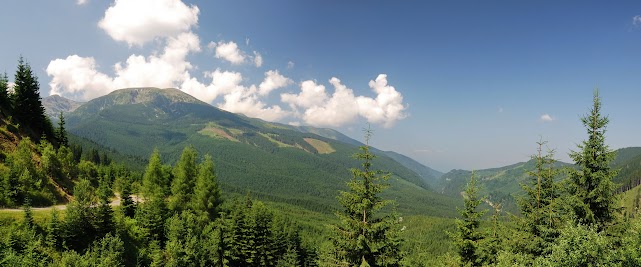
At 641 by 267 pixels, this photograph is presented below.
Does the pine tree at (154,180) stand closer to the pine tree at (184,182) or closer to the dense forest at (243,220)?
the dense forest at (243,220)

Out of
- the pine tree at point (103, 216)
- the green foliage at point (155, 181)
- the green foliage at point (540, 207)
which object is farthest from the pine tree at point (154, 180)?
the green foliage at point (540, 207)

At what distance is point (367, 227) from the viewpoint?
21.3 m

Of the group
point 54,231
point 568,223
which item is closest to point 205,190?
point 54,231

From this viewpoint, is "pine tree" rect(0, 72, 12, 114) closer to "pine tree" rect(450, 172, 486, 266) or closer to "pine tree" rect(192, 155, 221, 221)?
"pine tree" rect(192, 155, 221, 221)

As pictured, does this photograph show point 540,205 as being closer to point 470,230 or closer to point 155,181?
point 470,230

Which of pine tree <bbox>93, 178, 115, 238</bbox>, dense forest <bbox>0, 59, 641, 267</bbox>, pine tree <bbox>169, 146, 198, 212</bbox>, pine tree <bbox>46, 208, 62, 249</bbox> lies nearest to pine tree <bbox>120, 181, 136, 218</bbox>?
dense forest <bbox>0, 59, 641, 267</bbox>

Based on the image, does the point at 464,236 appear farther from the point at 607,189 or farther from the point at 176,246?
the point at 176,246

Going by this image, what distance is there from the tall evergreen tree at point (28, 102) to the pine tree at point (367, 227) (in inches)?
2783

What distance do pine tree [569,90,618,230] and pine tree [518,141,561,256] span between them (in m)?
1.98

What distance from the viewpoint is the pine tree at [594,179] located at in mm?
22406

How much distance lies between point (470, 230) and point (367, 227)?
34.7 feet

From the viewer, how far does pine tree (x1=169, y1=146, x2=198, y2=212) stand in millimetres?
54375

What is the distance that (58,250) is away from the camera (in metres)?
34.7

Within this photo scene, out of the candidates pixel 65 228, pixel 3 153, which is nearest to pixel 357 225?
pixel 65 228
